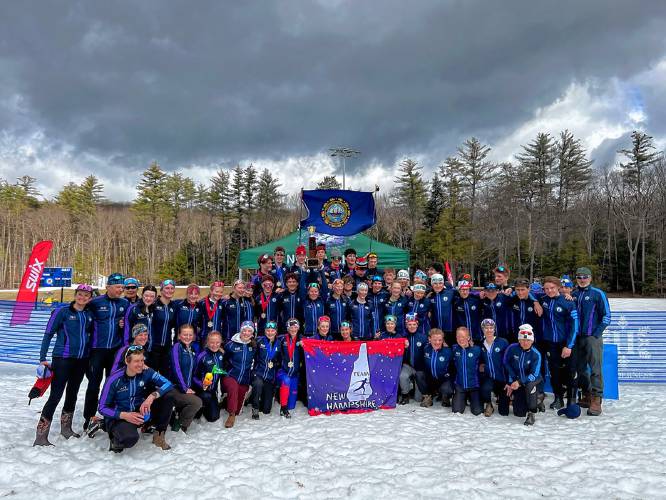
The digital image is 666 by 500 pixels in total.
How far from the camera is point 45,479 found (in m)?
3.70

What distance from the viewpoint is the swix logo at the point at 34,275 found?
1178 cm

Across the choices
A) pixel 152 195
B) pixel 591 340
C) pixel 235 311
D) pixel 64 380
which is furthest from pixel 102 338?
pixel 152 195

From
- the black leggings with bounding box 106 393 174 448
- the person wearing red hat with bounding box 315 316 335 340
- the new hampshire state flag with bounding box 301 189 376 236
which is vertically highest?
the new hampshire state flag with bounding box 301 189 376 236

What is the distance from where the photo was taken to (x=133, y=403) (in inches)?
173

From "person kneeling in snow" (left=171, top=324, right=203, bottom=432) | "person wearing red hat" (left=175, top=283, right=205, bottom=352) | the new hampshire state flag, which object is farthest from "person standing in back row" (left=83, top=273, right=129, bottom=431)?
the new hampshire state flag

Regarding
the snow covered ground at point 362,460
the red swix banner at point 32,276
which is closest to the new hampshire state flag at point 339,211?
the snow covered ground at point 362,460

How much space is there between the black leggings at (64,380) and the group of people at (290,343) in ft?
0.04

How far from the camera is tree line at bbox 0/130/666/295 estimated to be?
3591cm

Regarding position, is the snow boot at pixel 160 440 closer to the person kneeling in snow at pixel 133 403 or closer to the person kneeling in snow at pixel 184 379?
the person kneeling in snow at pixel 133 403

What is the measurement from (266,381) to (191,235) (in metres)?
53.8

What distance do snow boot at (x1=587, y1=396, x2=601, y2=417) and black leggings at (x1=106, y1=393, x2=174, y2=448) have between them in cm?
570

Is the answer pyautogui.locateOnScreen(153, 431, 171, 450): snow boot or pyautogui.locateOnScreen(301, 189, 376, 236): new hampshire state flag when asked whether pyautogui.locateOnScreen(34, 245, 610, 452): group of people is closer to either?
pyautogui.locateOnScreen(153, 431, 171, 450): snow boot

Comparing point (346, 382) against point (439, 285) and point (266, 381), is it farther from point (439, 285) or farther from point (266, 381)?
point (439, 285)

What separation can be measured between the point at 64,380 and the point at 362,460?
144 inches
